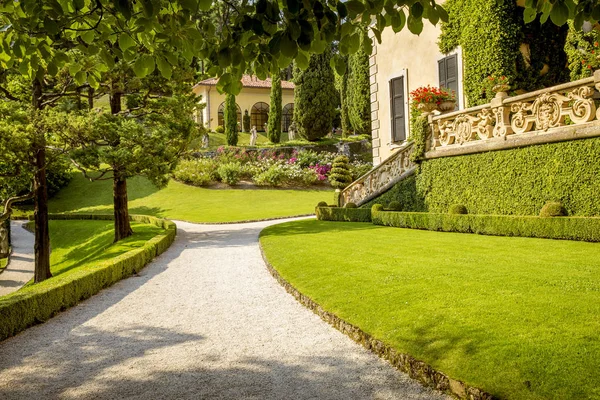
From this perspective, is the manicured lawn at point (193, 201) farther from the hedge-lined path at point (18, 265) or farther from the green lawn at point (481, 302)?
the green lawn at point (481, 302)

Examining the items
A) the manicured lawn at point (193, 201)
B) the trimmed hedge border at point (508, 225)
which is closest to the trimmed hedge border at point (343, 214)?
the trimmed hedge border at point (508, 225)

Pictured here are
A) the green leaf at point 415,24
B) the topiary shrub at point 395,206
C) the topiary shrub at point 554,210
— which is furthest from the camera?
the topiary shrub at point 395,206

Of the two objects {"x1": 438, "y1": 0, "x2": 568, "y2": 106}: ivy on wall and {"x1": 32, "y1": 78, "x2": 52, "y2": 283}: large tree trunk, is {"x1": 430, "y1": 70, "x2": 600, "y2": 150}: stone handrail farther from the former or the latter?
{"x1": 32, "y1": 78, "x2": 52, "y2": 283}: large tree trunk

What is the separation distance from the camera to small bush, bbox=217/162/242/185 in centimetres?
3338

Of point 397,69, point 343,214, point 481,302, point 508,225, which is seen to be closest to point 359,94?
point 397,69

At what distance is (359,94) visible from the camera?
40.5 meters

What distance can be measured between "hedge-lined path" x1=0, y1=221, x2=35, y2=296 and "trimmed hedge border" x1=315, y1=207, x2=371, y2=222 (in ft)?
34.9

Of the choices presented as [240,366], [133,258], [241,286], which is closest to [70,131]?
[133,258]

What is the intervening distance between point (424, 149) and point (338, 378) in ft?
37.7

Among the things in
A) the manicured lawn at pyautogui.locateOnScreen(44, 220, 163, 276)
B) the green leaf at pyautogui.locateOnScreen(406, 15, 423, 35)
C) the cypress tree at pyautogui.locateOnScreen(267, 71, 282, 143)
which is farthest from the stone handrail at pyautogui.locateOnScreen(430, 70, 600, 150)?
the cypress tree at pyautogui.locateOnScreen(267, 71, 282, 143)

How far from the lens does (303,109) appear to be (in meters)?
41.4

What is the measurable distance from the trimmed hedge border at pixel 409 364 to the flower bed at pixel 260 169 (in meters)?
27.1

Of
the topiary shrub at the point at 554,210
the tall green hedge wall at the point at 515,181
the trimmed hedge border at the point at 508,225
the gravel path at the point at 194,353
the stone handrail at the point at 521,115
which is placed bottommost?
the gravel path at the point at 194,353

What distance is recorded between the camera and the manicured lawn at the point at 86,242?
53.5 ft
